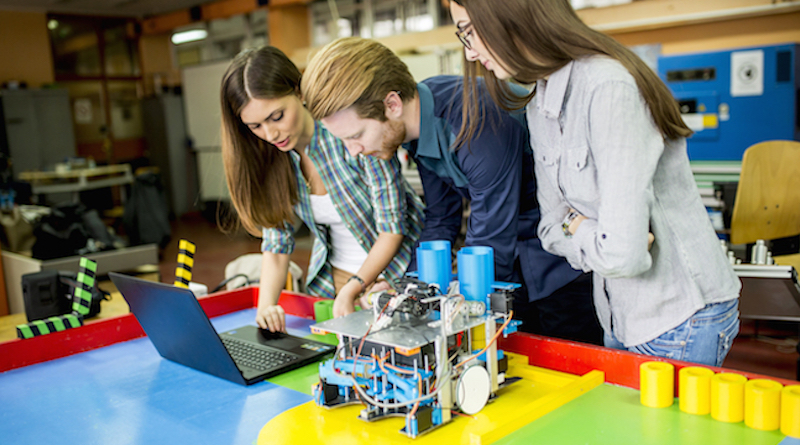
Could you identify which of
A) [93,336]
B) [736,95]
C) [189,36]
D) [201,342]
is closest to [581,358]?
[201,342]

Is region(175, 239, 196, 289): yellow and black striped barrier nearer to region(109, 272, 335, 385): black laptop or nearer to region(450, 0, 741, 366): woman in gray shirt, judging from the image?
region(109, 272, 335, 385): black laptop

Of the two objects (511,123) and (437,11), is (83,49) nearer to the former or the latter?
(437,11)

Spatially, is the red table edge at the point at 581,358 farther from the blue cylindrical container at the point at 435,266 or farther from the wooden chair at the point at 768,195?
the wooden chair at the point at 768,195

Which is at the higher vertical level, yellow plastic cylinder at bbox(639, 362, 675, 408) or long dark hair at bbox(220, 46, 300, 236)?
long dark hair at bbox(220, 46, 300, 236)

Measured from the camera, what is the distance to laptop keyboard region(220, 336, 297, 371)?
1.31 metres

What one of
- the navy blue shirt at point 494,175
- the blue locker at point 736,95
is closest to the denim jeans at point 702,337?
the navy blue shirt at point 494,175

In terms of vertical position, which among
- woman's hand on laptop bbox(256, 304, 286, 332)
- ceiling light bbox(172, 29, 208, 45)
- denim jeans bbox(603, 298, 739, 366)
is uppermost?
ceiling light bbox(172, 29, 208, 45)

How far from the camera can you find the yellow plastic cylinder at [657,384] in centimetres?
98

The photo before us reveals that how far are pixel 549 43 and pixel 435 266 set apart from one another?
419mm

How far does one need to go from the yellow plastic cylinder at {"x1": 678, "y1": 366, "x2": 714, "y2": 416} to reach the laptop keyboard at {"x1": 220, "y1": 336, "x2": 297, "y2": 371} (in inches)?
29.7

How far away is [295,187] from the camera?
1729mm

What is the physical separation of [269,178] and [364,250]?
1.09 ft

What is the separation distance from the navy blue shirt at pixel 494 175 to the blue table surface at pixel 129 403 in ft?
1.80

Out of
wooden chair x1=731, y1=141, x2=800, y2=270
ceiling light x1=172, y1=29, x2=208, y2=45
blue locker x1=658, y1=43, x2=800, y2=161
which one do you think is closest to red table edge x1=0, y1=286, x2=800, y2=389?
wooden chair x1=731, y1=141, x2=800, y2=270
